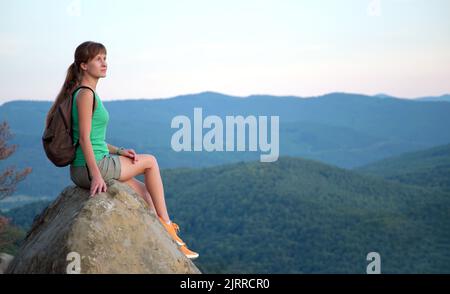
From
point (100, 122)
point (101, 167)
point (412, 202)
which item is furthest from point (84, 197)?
point (412, 202)

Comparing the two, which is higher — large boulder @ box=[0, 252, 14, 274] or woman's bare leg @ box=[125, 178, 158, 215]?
woman's bare leg @ box=[125, 178, 158, 215]

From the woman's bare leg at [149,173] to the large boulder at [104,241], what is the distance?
15cm

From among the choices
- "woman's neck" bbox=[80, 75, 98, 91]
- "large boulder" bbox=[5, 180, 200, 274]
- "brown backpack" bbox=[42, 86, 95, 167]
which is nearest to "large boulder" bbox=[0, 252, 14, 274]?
"large boulder" bbox=[5, 180, 200, 274]

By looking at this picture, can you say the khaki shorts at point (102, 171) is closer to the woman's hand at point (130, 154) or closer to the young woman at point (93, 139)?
the young woman at point (93, 139)

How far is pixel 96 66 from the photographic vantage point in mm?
6516

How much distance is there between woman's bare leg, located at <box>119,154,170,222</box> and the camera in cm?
675

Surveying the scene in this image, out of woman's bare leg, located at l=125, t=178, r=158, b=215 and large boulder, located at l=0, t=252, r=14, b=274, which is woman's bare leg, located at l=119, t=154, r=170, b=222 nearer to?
woman's bare leg, located at l=125, t=178, r=158, b=215

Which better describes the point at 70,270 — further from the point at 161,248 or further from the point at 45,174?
the point at 45,174

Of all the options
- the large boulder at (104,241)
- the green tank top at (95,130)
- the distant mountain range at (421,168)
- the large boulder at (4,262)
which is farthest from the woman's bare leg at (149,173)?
the distant mountain range at (421,168)

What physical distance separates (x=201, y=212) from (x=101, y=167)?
89931 millimetres

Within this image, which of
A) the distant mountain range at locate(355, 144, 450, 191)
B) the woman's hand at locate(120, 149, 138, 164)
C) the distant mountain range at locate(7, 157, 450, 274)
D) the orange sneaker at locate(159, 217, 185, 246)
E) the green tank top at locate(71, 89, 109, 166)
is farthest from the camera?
the distant mountain range at locate(355, 144, 450, 191)

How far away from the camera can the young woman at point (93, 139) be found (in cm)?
632

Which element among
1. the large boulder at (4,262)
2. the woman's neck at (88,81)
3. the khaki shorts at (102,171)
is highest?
the woman's neck at (88,81)

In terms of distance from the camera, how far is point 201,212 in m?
96.0
